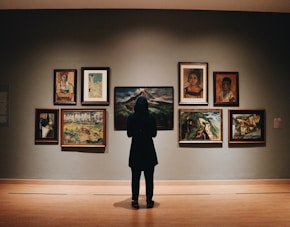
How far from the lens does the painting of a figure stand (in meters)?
6.64

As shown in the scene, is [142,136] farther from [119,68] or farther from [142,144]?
[119,68]

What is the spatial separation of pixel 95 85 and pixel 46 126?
1366mm

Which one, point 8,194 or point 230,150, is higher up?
point 230,150

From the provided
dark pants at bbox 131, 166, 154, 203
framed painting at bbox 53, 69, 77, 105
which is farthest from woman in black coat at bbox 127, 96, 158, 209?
framed painting at bbox 53, 69, 77, 105

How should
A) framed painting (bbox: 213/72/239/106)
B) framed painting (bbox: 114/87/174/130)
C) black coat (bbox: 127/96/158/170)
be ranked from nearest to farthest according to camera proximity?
black coat (bbox: 127/96/158/170)
framed painting (bbox: 114/87/174/130)
framed painting (bbox: 213/72/239/106)

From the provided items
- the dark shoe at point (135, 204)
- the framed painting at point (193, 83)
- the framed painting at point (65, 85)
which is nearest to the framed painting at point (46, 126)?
the framed painting at point (65, 85)

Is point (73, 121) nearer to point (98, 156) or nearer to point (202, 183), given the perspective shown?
point (98, 156)

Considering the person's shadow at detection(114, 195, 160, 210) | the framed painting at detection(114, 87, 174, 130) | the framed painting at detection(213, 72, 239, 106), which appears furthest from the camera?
the framed painting at detection(213, 72, 239, 106)

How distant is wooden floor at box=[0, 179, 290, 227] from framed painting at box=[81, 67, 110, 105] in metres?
1.75

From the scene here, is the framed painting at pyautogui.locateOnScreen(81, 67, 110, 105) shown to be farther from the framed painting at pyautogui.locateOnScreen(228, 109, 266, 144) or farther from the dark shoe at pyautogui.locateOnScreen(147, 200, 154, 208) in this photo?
the framed painting at pyautogui.locateOnScreen(228, 109, 266, 144)

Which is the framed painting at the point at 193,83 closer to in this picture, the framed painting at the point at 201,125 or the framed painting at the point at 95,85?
the framed painting at the point at 201,125

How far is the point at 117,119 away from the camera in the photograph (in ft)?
21.5

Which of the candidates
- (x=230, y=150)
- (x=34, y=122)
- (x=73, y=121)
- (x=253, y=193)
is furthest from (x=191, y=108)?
(x=34, y=122)

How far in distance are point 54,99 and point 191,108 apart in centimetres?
293
